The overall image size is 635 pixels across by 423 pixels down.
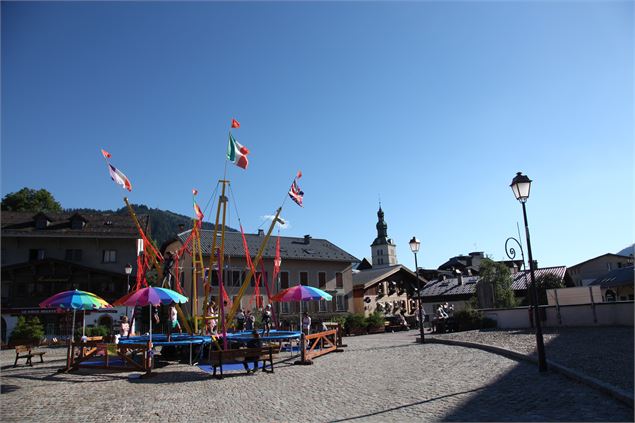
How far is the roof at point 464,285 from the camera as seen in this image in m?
45.4

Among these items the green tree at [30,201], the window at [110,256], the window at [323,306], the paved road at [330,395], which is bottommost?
the paved road at [330,395]

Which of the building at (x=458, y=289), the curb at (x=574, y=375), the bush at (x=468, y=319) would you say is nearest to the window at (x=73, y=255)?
the bush at (x=468, y=319)

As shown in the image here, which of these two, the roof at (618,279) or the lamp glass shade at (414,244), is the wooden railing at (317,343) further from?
the roof at (618,279)

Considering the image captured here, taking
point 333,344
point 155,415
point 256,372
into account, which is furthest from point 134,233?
point 155,415

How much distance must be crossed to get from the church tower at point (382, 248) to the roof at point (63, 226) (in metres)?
86.1

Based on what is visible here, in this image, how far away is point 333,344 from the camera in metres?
19.3

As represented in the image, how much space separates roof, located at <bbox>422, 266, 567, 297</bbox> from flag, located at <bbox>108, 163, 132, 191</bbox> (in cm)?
3730

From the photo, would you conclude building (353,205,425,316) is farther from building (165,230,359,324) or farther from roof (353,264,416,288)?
building (165,230,359,324)

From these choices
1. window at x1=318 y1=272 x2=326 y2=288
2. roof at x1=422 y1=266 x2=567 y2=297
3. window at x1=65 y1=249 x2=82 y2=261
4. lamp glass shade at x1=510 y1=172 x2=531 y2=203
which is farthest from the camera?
window at x1=318 y1=272 x2=326 y2=288

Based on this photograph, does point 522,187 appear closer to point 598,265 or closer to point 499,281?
point 499,281

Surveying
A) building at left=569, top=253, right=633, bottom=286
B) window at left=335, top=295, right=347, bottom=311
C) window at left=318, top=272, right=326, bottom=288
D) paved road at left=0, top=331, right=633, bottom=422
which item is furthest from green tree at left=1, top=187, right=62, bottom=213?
building at left=569, top=253, right=633, bottom=286

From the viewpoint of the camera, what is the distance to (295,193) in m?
19.0

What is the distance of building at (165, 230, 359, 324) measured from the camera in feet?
134

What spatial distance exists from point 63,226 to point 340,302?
2534 centimetres
